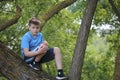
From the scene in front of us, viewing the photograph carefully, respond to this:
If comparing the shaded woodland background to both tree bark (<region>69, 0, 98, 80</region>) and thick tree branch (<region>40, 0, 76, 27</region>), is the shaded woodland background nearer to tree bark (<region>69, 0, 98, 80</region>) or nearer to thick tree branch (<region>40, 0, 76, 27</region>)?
thick tree branch (<region>40, 0, 76, 27</region>)

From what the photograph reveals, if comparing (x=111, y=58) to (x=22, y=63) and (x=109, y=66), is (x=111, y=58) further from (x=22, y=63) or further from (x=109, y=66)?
(x=22, y=63)

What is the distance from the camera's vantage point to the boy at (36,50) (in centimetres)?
496

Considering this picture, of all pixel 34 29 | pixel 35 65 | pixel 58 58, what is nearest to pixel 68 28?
pixel 34 29

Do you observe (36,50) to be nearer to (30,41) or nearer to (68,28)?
(30,41)

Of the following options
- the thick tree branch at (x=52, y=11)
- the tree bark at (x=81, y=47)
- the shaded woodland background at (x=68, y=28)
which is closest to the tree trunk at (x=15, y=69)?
the tree bark at (x=81, y=47)

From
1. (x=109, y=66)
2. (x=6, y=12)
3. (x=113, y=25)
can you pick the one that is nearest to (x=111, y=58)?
(x=109, y=66)

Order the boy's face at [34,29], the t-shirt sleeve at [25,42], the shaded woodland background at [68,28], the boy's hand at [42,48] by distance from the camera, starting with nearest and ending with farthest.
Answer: the boy's hand at [42,48] → the t-shirt sleeve at [25,42] → the boy's face at [34,29] → the shaded woodland background at [68,28]

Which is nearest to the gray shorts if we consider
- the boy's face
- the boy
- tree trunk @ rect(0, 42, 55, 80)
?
the boy

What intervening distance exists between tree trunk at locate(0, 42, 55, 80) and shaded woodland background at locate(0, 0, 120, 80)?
14.7ft

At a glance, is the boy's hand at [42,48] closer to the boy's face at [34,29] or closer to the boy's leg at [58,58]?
the boy's leg at [58,58]

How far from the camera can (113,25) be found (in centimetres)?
1346

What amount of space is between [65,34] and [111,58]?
2833 millimetres

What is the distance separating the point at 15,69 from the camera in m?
4.96

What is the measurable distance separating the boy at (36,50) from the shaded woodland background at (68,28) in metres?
4.23
